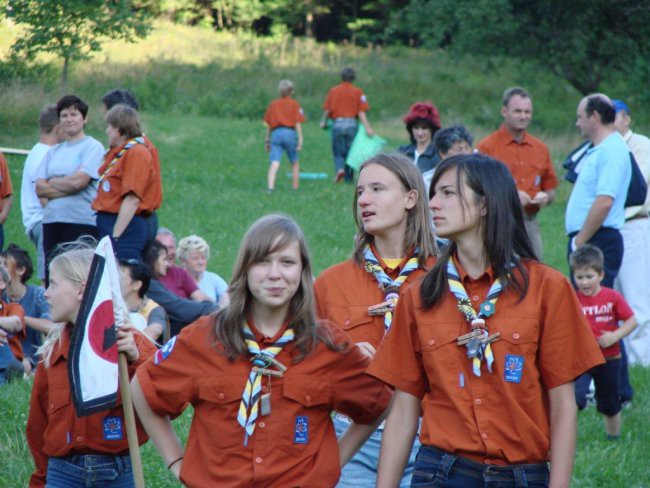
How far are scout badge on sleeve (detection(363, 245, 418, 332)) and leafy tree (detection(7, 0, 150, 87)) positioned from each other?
8796 mm

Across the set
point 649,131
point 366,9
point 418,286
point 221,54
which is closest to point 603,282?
point 418,286

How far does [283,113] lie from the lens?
2105 cm

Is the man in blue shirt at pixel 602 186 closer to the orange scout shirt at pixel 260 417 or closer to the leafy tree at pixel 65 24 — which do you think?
the orange scout shirt at pixel 260 417

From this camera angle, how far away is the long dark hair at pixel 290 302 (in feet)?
13.4

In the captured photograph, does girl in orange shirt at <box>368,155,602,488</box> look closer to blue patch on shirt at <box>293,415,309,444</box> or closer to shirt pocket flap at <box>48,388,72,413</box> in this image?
blue patch on shirt at <box>293,415,309,444</box>

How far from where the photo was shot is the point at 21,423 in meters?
7.19

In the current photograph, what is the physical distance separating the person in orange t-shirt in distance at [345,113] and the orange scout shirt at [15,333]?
13.2 m

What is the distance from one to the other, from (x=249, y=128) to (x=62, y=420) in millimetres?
26035

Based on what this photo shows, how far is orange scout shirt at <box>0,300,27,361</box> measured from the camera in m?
8.47

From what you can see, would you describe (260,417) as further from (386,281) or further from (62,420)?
(62,420)

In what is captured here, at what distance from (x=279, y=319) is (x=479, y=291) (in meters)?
0.77

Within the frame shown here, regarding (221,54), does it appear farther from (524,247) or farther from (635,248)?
(524,247)

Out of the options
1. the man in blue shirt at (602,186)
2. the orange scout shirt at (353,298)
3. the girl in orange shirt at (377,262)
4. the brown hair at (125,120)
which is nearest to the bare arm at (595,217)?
the man in blue shirt at (602,186)

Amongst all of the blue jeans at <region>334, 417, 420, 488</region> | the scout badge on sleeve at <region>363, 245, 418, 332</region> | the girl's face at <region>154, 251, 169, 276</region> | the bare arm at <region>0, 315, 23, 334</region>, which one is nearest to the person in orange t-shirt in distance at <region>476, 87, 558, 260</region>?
the girl's face at <region>154, 251, 169, 276</region>
